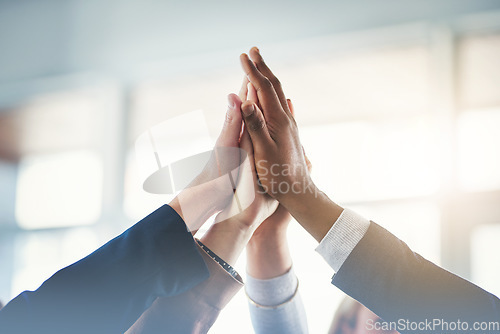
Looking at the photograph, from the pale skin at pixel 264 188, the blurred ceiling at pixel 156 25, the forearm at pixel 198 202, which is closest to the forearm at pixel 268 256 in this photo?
the pale skin at pixel 264 188

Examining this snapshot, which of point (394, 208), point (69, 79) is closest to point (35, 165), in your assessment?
point (69, 79)

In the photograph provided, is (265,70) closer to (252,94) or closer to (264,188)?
(252,94)

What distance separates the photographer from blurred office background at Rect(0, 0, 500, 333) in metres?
1.57

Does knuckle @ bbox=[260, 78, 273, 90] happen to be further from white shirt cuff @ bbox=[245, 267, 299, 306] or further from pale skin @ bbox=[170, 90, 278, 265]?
white shirt cuff @ bbox=[245, 267, 299, 306]

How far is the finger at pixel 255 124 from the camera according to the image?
2.25 feet

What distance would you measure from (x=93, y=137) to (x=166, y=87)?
47 centimetres

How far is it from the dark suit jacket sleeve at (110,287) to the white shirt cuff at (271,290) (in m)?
0.21

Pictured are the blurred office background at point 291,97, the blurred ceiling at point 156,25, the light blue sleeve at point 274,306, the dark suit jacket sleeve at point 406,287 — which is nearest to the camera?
the dark suit jacket sleeve at point 406,287

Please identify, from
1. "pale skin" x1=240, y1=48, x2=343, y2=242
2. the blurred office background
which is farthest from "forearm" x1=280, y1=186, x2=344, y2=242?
the blurred office background

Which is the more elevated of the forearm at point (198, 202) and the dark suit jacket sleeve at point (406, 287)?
the forearm at point (198, 202)

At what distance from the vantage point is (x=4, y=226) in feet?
6.82

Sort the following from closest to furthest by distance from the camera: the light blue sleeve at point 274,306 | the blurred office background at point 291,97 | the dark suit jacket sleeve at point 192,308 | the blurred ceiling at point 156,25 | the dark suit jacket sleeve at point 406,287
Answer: the dark suit jacket sleeve at point 406,287, the dark suit jacket sleeve at point 192,308, the light blue sleeve at point 274,306, the blurred office background at point 291,97, the blurred ceiling at point 156,25

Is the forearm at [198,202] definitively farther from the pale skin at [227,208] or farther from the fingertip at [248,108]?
the fingertip at [248,108]

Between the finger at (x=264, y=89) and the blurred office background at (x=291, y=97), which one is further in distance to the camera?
the blurred office background at (x=291, y=97)
